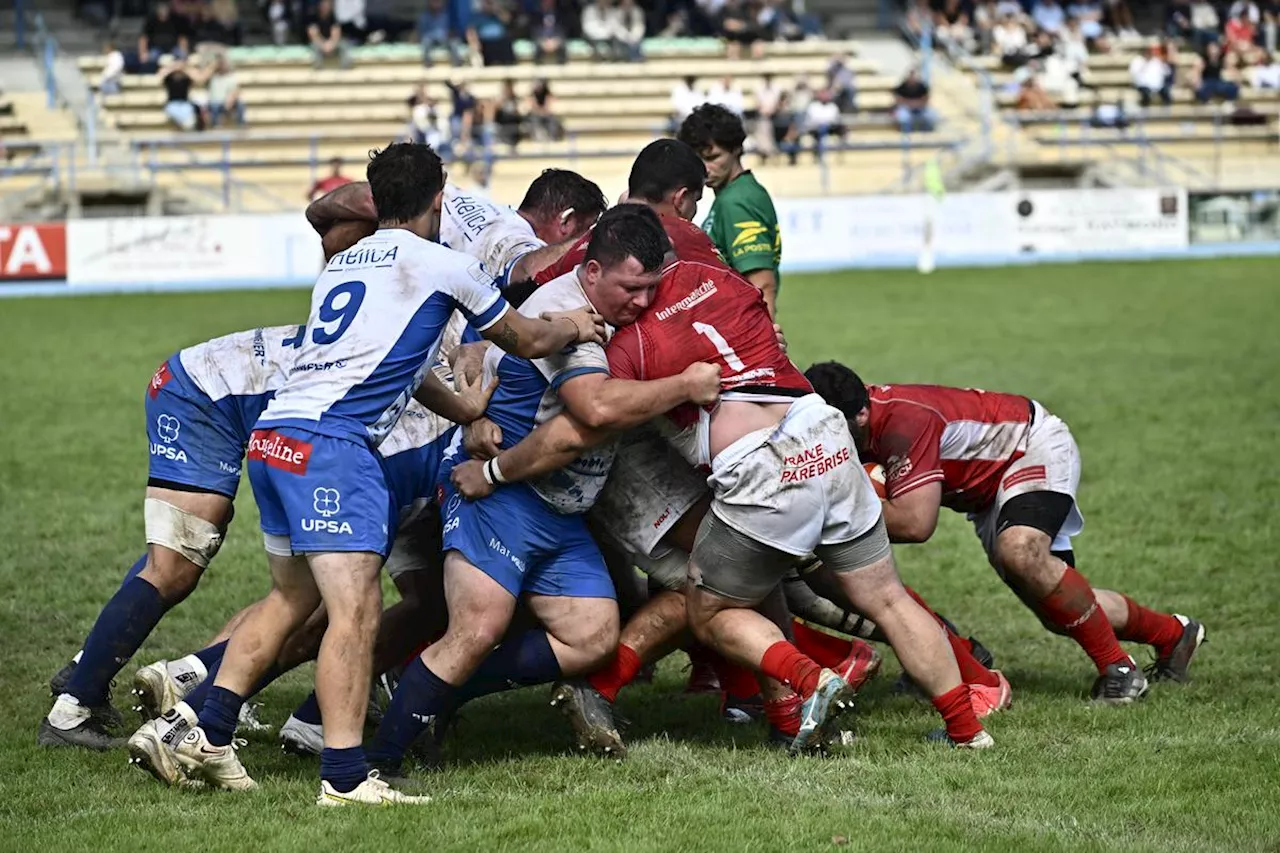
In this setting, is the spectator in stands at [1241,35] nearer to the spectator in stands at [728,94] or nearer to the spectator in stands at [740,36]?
the spectator in stands at [740,36]

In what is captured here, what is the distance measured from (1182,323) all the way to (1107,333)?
1184 millimetres

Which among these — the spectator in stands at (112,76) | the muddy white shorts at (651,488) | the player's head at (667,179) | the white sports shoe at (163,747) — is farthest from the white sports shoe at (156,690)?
the spectator in stands at (112,76)

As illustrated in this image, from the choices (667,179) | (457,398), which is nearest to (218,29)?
(667,179)

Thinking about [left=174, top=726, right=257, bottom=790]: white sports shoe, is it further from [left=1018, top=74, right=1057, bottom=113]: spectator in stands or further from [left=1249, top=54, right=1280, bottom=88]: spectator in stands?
[left=1249, top=54, right=1280, bottom=88]: spectator in stands

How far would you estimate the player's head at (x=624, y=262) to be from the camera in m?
5.89

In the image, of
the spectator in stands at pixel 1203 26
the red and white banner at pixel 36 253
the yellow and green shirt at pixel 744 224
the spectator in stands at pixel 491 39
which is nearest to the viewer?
the yellow and green shirt at pixel 744 224

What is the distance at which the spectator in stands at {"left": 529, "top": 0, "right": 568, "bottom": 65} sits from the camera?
3509cm

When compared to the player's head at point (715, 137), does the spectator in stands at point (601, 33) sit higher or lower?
higher

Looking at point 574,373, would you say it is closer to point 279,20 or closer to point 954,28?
point 279,20

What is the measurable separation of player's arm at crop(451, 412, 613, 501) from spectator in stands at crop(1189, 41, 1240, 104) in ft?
107

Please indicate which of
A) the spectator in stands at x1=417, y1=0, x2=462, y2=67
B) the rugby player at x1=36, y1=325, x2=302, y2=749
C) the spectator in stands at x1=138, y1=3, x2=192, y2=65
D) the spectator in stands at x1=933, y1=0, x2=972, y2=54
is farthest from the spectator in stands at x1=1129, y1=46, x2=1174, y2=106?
the rugby player at x1=36, y1=325, x2=302, y2=749

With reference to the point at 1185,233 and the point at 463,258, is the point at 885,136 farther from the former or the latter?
the point at 463,258

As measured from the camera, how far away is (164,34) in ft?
110

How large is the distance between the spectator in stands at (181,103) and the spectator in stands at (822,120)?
11128mm
